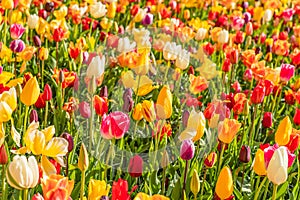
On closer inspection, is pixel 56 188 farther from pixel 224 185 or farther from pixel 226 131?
pixel 226 131

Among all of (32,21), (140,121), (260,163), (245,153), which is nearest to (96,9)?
(32,21)

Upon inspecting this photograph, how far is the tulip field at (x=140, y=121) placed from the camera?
192cm

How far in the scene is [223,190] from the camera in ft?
5.95

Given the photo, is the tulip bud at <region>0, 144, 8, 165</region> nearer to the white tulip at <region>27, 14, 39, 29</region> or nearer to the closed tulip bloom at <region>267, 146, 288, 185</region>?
the closed tulip bloom at <region>267, 146, 288, 185</region>

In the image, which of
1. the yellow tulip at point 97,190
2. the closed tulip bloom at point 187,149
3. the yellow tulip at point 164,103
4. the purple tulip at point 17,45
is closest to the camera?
the yellow tulip at point 97,190

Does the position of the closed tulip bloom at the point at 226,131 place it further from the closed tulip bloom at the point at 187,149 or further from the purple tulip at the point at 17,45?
the purple tulip at the point at 17,45

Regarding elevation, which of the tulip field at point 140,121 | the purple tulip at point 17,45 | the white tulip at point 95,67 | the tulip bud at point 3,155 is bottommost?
the tulip field at point 140,121

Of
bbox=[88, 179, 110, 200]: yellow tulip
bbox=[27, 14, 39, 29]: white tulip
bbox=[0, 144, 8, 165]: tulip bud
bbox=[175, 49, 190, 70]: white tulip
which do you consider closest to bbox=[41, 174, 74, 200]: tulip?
bbox=[88, 179, 110, 200]: yellow tulip

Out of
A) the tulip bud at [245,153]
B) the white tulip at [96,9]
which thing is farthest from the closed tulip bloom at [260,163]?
the white tulip at [96,9]

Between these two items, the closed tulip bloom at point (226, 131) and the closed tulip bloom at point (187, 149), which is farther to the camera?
the closed tulip bloom at point (226, 131)

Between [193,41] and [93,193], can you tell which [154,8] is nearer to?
[193,41]

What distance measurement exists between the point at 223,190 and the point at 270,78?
1.33 meters

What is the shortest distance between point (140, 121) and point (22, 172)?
1230 millimetres

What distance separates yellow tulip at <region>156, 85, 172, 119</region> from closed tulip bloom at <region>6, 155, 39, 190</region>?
662mm
